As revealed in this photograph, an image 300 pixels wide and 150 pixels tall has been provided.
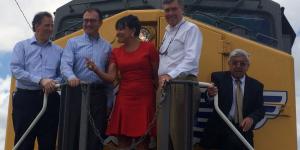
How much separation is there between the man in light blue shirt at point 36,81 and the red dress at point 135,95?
65 cm

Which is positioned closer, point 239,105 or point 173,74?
point 173,74

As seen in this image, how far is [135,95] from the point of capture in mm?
4320

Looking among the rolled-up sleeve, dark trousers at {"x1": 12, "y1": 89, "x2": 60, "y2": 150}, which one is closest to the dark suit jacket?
dark trousers at {"x1": 12, "y1": 89, "x2": 60, "y2": 150}

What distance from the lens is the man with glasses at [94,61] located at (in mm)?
4411

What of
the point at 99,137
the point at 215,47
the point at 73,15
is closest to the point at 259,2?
the point at 215,47

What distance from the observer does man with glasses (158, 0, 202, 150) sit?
4062 millimetres

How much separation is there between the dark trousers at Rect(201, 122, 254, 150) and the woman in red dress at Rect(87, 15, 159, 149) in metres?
0.62

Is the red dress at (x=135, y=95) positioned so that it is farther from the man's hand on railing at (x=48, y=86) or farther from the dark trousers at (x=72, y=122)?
the man's hand on railing at (x=48, y=86)

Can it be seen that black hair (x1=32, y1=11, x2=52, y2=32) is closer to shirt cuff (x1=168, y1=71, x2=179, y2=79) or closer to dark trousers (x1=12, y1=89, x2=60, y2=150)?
dark trousers (x1=12, y1=89, x2=60, y2=150)

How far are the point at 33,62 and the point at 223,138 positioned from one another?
1835 millimetres

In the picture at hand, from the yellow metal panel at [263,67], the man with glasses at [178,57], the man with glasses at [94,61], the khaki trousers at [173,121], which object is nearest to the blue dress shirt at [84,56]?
the man with glasses at [94,61]

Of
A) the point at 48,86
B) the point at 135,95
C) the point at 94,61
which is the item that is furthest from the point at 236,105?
the point at 48,86

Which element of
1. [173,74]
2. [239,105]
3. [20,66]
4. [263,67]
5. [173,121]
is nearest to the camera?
[173,121]

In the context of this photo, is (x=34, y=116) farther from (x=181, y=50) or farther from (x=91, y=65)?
(x=181, y=50)
